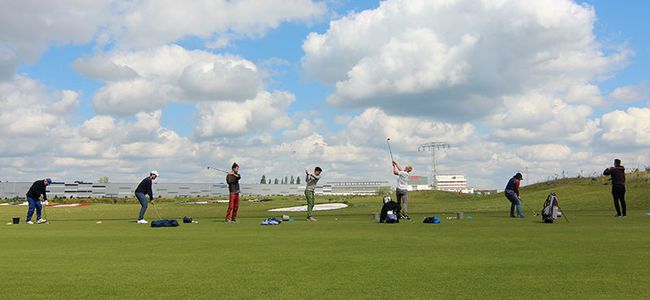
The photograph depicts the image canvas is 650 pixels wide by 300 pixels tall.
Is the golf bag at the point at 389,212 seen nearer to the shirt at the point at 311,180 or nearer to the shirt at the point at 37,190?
the shirt at the point at 311,180

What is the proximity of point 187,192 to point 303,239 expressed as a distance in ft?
628

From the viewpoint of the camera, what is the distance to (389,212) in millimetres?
22438

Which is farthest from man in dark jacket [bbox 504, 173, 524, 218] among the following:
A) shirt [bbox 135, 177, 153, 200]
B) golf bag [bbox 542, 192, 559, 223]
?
shirt [bbox 135, 177, 153, 200]

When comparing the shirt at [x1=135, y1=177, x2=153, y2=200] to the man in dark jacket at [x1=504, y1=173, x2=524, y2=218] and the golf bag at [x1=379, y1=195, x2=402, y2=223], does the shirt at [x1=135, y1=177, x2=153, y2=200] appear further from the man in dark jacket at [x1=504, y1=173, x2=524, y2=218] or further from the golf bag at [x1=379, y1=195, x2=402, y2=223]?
the man in dark jacket at [x1=504, y1=173, x2=524, y2=218]

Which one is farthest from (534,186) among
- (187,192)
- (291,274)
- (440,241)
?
(187,192)

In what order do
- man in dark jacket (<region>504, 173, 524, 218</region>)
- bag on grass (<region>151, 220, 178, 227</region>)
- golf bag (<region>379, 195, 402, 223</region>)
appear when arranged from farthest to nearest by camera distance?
man in dark jacket (<region>504, 173, 524, 218</region>), golf bag (<region>379, 195, 402, 223</region>), bag on grass (<region>151, 220, 178, 227</region>)

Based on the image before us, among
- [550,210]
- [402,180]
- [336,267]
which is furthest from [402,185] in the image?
[336,267]

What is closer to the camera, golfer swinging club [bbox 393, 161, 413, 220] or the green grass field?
the green grass field

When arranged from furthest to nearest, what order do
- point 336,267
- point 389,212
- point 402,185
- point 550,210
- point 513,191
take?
1. point 513,191
2. point 402,185
3. point 389,212
4. point 550,210
5. point 336,267

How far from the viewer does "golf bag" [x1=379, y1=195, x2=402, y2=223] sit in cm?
2203

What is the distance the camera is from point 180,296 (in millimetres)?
6781

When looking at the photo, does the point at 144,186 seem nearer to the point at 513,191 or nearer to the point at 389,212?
the point at 389,212

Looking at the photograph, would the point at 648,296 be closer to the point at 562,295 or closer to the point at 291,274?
the point at 562,295

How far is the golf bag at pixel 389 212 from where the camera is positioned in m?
22.0
